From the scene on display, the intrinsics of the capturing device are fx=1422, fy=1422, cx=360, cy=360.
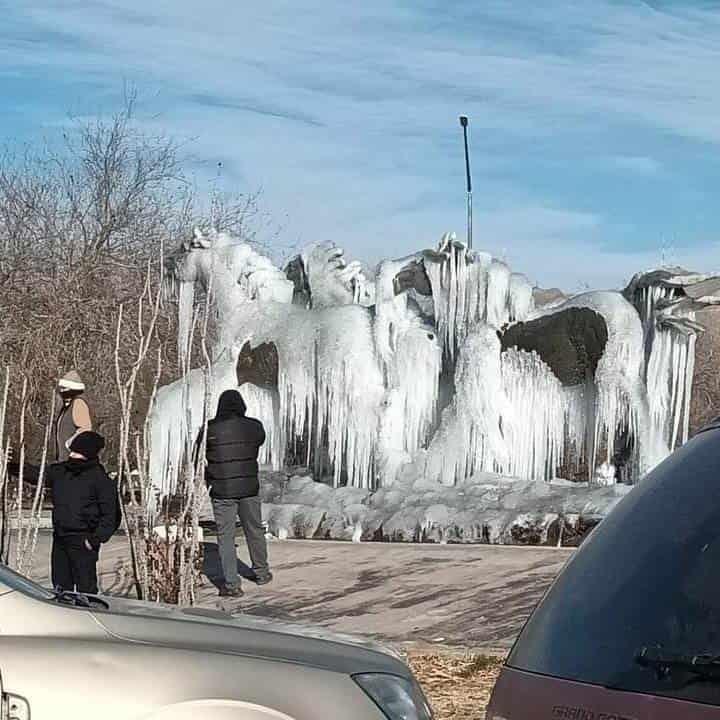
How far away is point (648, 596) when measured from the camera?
277cm

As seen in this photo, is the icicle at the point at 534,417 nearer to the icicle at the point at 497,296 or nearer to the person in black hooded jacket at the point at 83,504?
the icicle at the point at 497,296

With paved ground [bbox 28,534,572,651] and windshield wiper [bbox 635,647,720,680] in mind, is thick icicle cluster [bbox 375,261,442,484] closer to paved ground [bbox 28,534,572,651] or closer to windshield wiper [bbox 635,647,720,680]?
paved ground [bbox 28,534,572,651]

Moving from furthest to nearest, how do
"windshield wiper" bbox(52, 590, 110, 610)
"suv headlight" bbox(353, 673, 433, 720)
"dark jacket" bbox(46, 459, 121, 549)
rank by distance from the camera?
"dark jacket" bbox(46, 459, 121, 549) → "windshield wiper" bbox(52, 590, 110, 610) → "suv headlight" bbox(353, 673, 433, 720)

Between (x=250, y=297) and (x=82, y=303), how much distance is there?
19.0 feet

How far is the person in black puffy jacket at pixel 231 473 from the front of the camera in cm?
1191

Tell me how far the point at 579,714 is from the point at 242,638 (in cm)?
216

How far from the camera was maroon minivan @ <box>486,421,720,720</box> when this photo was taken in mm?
2596

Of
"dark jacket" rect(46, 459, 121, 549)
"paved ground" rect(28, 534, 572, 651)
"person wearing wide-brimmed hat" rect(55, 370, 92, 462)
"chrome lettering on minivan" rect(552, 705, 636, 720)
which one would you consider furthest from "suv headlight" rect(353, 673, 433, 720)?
"person wearing wide-brimmed hat" rect(55, 370, 92, 462)

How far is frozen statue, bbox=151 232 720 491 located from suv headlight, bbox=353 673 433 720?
1212 cm

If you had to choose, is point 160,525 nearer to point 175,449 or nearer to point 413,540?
point 413,540

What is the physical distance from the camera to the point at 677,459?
3.07 meters

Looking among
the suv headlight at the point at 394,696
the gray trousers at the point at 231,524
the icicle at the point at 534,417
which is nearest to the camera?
the suv headlight at the point at 394,696

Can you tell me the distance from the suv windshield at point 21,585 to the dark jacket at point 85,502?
470 centimetres

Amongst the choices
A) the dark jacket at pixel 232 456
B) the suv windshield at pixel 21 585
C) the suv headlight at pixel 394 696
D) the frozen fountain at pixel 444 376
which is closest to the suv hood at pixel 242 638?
the suv headlight at pixel 394 696
